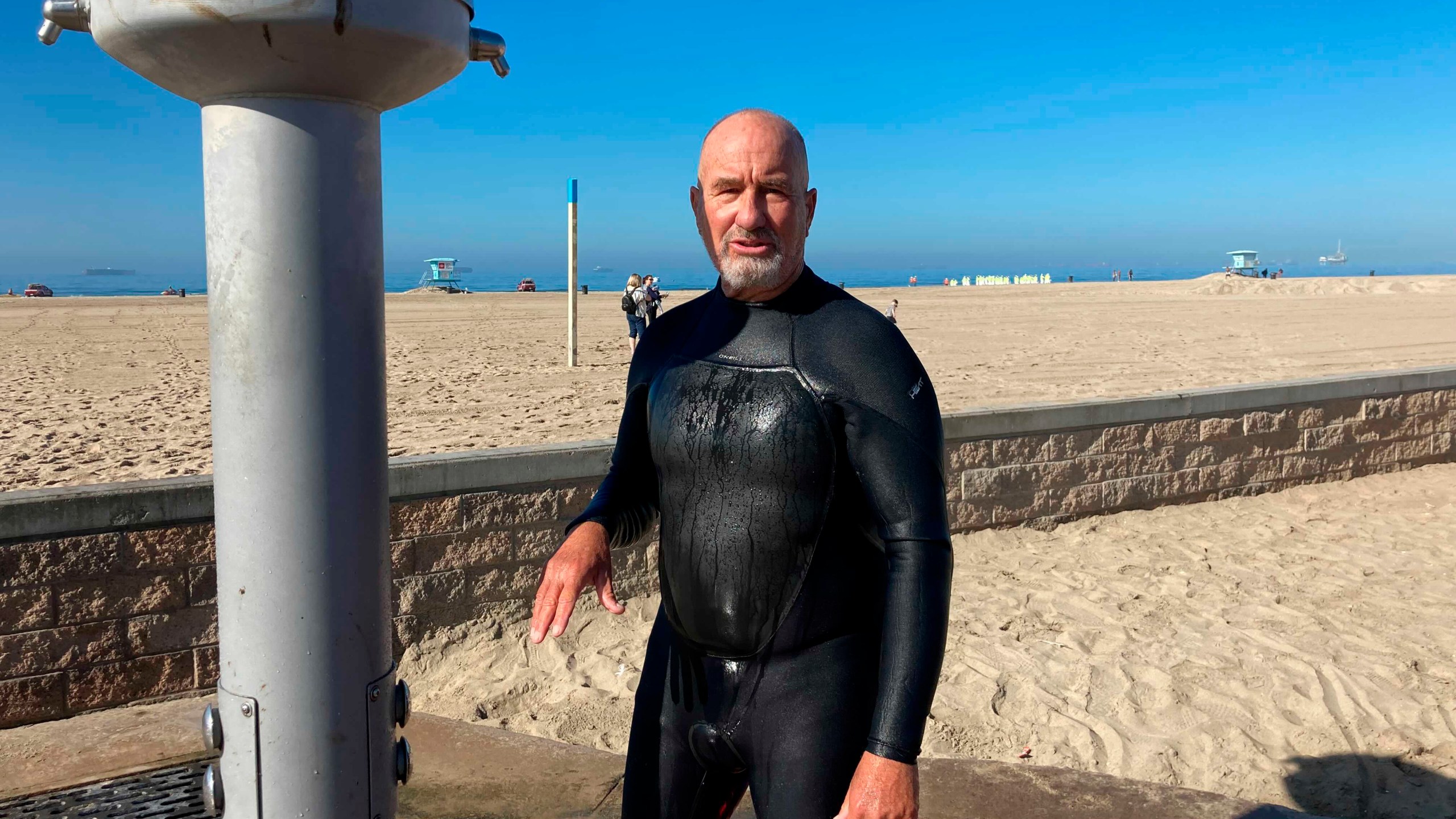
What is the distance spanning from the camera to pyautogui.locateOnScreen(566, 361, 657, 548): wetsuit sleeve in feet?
7.26

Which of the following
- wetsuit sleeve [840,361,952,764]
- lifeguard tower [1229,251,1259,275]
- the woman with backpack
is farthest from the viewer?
lifeguard tower [1229,251,1259,275]

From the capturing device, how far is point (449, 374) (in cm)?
1335

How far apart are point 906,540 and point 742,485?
13.0 inches

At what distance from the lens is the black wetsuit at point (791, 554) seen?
1.83m

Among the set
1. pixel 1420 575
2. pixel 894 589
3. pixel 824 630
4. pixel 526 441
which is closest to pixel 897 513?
pixel 894 589

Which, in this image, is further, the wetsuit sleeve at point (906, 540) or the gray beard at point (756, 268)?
the gray beard at point (756, 268)

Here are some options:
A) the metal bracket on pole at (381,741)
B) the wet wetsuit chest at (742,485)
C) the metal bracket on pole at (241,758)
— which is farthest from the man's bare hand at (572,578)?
the metal bracket on pole at (241,758)

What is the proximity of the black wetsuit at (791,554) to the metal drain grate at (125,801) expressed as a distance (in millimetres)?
2000

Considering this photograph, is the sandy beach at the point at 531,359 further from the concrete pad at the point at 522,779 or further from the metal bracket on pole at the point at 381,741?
the metal bracket on pole at the point at 381,741

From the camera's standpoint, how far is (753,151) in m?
1.95

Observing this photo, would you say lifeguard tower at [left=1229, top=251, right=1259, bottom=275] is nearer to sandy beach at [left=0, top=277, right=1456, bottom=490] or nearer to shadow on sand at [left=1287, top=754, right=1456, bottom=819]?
sandy beach at [left=0, top=277, right=1456, bottom=490]

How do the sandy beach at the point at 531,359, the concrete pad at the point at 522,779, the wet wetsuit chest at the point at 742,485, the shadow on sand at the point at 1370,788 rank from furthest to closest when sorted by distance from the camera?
the sandy beach at the point at 531,359 → the shadow on sand at the point at 1370,788 → the concrete pad at the point at 522,779 → the wet wetsuit chest at the point at 742,485

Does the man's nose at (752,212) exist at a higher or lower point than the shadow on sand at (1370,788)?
higher

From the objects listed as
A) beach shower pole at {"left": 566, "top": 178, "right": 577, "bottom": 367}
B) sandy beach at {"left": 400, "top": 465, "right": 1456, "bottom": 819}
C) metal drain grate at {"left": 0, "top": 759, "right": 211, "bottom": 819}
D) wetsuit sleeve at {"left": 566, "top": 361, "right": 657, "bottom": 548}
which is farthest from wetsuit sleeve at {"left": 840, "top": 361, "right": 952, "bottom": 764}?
beach shower pole at {"left": 566, "top": 178, "right": 577, "bottom": 367}
